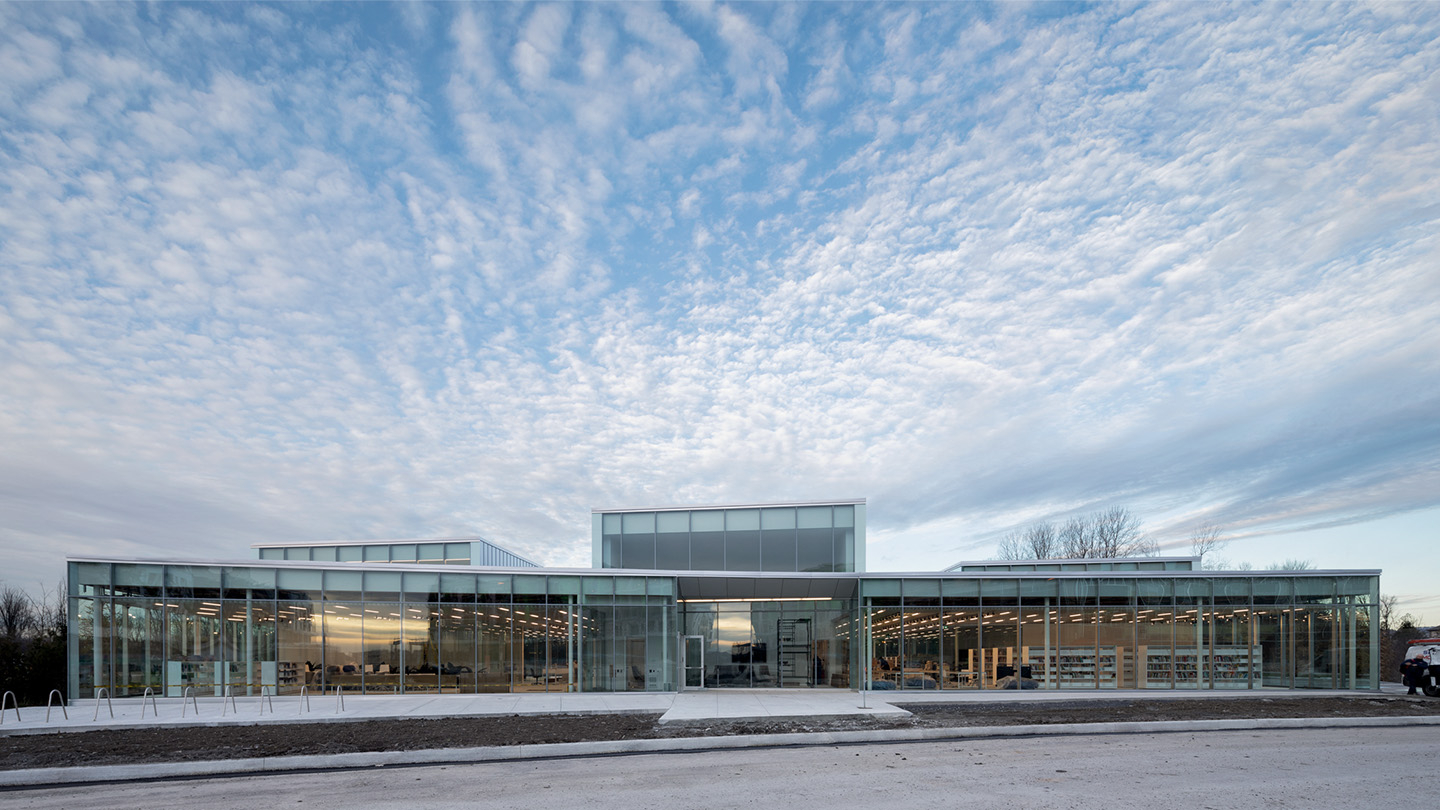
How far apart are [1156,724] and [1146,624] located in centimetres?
1222

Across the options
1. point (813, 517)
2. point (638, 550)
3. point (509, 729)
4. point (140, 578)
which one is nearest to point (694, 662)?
point (638, 550)

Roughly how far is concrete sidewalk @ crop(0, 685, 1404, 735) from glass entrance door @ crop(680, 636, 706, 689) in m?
1.89

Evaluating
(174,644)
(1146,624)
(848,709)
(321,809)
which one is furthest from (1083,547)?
(321,809)

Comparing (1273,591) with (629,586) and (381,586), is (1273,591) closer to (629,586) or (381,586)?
(629,586)

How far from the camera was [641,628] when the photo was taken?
2741cm

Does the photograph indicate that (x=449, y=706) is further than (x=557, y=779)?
Yes

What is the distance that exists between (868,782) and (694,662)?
63.9 feet

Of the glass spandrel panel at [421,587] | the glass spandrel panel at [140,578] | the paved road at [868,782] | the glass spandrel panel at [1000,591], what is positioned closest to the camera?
the paved road at [868,782]

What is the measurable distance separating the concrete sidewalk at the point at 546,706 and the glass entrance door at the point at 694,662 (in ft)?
6.21

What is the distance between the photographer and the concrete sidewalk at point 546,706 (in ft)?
61.7

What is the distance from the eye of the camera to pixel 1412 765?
12172 millimetres

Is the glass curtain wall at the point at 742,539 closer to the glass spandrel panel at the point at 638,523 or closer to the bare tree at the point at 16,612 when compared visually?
the glass spandrel panel at the point at 638,523

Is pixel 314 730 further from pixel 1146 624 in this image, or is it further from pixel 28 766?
pixel 1146 624

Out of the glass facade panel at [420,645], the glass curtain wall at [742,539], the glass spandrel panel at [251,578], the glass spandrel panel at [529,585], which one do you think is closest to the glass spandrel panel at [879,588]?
the glass curtain wall at [742,539]
